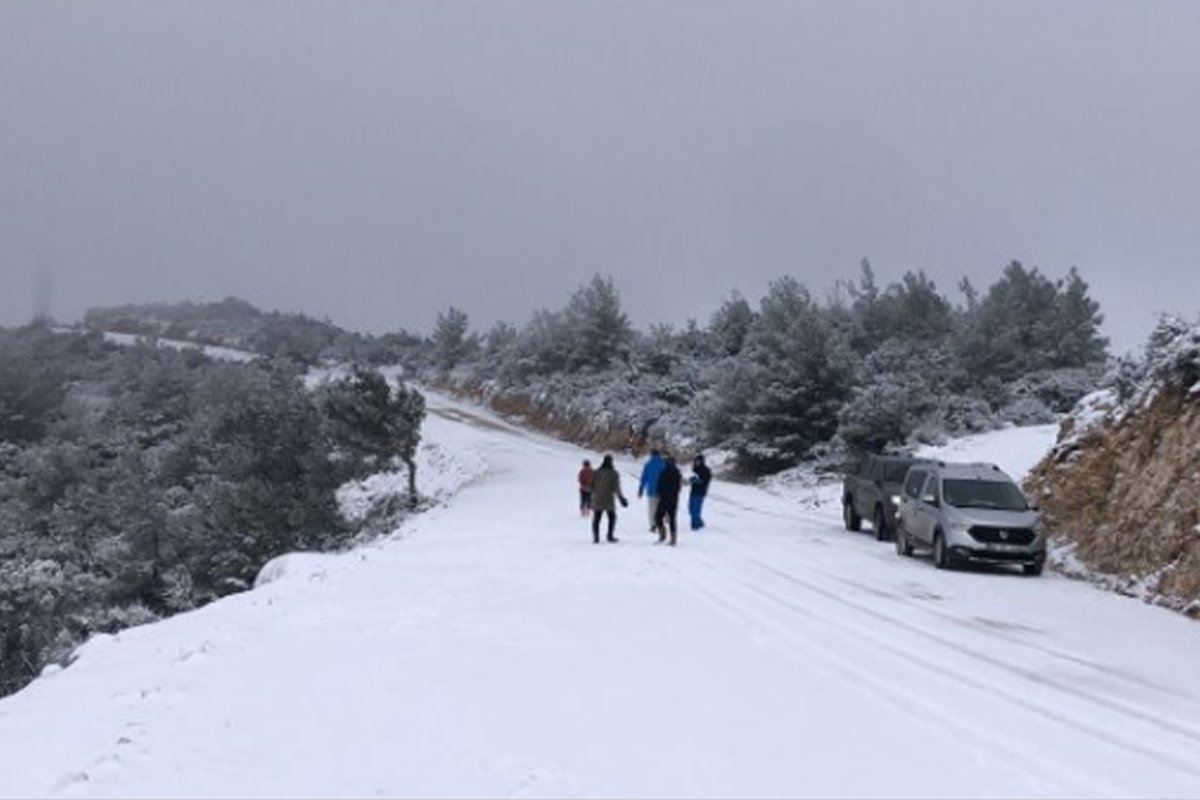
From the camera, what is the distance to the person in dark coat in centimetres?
2116

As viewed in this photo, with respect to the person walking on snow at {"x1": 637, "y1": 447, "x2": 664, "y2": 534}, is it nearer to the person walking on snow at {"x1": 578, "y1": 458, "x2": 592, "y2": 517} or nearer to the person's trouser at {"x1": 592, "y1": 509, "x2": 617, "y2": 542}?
the person's trouser at {"x1": 592, "y1": 509, "x2": 617, "y2": 542}

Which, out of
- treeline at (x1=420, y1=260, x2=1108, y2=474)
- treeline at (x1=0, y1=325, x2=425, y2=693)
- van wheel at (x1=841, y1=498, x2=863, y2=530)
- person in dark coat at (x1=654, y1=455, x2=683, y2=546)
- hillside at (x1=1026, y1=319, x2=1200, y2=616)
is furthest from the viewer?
treeline at (x1=420, y1=260, x2=1108, y2=474)

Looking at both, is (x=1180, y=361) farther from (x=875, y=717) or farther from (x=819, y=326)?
(x=819, y=326)

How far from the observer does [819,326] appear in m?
39.5

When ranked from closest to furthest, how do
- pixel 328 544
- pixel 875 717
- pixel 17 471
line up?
pixel 875 717 → pixel 328 544 → pixel 17 471

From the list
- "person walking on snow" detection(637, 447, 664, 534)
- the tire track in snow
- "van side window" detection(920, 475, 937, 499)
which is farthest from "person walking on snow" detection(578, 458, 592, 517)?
the tire track in snow

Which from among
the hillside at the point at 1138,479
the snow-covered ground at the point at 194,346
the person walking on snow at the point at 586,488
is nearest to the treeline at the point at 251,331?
the snow-covered ground at the point at 194,346

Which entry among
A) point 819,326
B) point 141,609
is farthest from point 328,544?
point 819,326

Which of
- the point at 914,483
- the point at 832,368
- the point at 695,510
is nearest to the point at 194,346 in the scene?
the point at 832,368

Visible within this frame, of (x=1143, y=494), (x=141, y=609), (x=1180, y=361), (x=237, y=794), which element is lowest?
(x=141, y=609)

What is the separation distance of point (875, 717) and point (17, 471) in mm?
51340

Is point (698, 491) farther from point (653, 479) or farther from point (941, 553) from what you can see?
point (941, 553)

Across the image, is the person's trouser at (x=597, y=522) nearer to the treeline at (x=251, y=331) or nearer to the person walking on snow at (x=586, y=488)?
the person walking on snow at (x=586, y=488)

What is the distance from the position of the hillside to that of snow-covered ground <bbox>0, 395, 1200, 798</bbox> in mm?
1057
